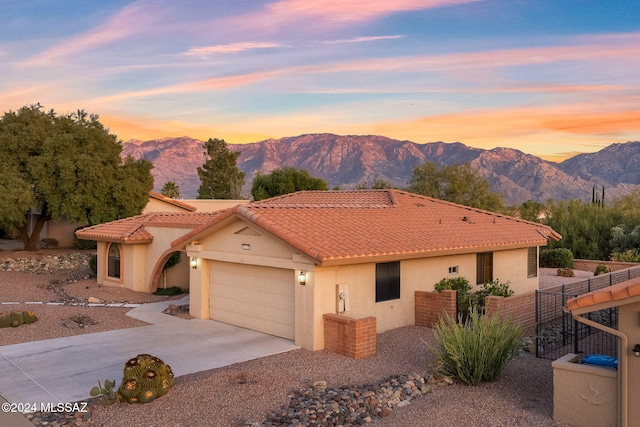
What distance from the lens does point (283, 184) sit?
54000mm

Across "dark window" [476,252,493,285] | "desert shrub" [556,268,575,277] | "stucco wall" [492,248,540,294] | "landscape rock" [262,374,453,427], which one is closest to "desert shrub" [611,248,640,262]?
"desert shrub" [556,268,575,277]

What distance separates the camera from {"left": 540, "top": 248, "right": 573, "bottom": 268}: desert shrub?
3167 cm

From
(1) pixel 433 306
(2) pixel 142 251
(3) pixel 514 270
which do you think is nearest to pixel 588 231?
(3) pixel 514 270

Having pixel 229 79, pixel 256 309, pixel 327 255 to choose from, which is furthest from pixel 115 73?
pixel 327 255

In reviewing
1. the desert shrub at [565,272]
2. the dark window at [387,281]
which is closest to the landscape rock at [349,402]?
the dark window at [387,281]

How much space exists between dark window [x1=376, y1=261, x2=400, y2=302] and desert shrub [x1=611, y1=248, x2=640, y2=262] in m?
20.6

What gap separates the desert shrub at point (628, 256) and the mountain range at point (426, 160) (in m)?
87.6

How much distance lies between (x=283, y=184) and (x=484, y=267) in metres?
35.3

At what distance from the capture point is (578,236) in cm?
3703

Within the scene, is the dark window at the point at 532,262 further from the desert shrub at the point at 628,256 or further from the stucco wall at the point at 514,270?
the desert shrub at the point at 628,256

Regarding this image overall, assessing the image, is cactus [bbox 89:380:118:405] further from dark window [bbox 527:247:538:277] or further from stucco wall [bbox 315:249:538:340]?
dark window [bbox 527:247:538:277]

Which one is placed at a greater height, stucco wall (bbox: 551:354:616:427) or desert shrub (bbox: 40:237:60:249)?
desert shrub (bbox: 40:237:60:249)

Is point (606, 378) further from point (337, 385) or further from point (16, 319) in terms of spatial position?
point (16, 319)

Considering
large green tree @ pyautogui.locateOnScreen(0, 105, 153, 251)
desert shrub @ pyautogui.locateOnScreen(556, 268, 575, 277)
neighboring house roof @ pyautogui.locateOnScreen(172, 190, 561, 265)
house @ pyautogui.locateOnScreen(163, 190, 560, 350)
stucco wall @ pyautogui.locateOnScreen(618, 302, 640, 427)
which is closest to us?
stucco wall @ pyautogui.locateOnScreen(618, 302, 640, 427)
